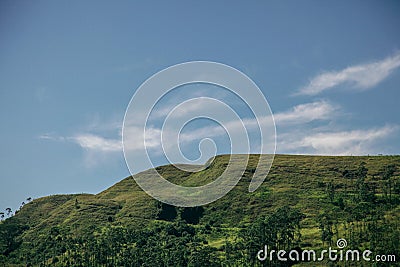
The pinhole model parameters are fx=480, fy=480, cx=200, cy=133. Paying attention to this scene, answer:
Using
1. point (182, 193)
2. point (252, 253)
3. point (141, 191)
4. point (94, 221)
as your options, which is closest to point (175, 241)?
point (252, 253)

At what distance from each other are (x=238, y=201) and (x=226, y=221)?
11.2 metres

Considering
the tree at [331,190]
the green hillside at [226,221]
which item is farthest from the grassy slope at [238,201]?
the tree at [331,190]

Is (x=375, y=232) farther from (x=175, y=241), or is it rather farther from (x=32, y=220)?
(x=32, y=220)

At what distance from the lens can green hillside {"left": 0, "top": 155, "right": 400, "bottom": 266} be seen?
334 ft

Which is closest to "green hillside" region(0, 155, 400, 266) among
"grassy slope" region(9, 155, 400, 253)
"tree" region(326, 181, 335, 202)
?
"tree" region(326, 181, 335, 202)

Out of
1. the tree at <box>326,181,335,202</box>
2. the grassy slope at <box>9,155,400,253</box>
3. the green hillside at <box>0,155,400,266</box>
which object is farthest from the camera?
the grassy slope at <box>9,155,400,253</box>

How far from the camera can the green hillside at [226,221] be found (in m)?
102

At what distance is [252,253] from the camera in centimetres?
9788

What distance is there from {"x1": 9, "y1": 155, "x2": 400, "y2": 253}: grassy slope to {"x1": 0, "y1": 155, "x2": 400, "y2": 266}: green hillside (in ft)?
1.12

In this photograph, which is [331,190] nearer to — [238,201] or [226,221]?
[238,201]

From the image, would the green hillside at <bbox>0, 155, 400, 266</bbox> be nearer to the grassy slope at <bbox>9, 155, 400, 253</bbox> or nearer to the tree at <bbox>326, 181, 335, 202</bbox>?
the tree at <bbox>326, 181, 335, 202</bbox>

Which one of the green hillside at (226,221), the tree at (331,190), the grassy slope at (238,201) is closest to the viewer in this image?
the green hillside at (226,221)

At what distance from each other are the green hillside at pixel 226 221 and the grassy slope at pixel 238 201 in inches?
13.4

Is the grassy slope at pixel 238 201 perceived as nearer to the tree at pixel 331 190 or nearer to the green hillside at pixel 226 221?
the green hillside at pixel 226 221
